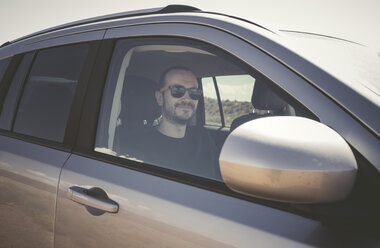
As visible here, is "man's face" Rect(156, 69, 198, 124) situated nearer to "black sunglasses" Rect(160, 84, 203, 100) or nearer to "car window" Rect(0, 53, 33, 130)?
"black sunglasses" Rect(160, 84, 203, 100)

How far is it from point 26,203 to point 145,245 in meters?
0.83

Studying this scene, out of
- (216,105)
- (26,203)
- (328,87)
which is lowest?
(26,203)

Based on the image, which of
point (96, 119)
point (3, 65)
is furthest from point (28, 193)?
point (3, 65)

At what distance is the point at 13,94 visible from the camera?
218 centimetres

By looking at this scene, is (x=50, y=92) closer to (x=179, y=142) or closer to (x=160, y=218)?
(x=179, y=142)

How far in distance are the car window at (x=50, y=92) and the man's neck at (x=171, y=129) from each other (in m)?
0.54

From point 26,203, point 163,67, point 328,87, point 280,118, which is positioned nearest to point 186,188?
point 280,118

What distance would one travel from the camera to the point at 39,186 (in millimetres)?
1581

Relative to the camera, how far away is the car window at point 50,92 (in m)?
1.81

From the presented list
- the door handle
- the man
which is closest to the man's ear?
the man

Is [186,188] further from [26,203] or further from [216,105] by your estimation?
[216,105]

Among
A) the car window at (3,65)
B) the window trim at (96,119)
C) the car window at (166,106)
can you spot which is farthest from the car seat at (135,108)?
the car window at (3,65)

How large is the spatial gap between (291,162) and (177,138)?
3.17 ft

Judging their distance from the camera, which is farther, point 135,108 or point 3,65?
point 3,65
